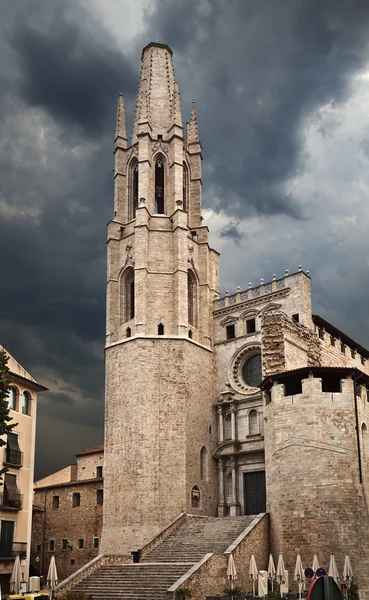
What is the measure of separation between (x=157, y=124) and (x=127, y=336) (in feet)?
48.7

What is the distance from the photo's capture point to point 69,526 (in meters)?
45.1

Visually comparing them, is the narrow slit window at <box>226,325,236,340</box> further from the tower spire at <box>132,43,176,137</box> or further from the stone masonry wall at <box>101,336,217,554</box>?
the tower spire at <box>132,43,176,137</box>

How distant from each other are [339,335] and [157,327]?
39.0 feet

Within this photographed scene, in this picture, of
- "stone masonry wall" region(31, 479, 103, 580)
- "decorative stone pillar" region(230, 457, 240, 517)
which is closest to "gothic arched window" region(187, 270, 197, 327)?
"decorative stone pillar" region(230, 457, 240, 517)

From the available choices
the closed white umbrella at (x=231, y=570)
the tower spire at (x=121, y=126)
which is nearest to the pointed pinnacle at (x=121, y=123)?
the tower spire at (x=121, y=126)

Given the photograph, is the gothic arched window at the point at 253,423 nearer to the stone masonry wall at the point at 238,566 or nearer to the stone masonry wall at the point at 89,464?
the stone masonry wall at the point at 238,566

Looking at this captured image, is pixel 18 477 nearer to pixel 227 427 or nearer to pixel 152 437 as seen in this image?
pixel 152 437

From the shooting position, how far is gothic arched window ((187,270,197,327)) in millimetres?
43781

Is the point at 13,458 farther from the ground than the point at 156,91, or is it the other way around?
the point at 156,91

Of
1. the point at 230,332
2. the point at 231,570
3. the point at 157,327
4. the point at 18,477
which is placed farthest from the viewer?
the point at 230,332

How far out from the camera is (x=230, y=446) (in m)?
40.8

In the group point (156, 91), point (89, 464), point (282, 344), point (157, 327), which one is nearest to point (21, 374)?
point (157, 327)

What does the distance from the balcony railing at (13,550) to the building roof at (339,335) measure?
2010cm

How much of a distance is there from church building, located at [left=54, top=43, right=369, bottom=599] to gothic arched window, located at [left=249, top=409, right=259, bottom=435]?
0.27 ft
